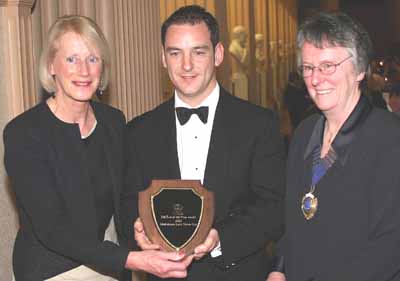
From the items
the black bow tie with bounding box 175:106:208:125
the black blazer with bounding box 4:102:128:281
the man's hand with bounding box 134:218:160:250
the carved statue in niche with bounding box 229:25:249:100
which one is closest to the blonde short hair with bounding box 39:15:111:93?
the black blazer with bounding box 4:102:128:281

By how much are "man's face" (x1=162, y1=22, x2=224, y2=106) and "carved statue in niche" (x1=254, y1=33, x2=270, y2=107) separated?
10905mm

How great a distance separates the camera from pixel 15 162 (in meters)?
2.87

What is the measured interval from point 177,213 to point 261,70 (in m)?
12.0

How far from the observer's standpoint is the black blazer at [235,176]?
9.91 feet

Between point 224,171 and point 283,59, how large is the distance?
16.4 m

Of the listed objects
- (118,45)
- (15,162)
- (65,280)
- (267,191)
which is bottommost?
(65,280)

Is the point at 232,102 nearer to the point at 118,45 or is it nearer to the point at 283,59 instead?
the point at 118,45

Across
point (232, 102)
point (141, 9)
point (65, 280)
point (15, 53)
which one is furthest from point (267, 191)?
point (141, 9)

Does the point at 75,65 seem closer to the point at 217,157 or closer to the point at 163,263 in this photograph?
the point at 217,157

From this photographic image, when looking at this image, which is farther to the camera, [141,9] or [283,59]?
[283,59]

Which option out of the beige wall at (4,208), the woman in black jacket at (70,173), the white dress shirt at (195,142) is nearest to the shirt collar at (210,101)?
the white dress shirt at (195,142)

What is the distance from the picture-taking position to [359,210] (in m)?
2.52

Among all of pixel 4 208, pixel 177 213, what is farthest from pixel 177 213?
pixel 4 208

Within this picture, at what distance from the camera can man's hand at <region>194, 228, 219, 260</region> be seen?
9.25 feet
